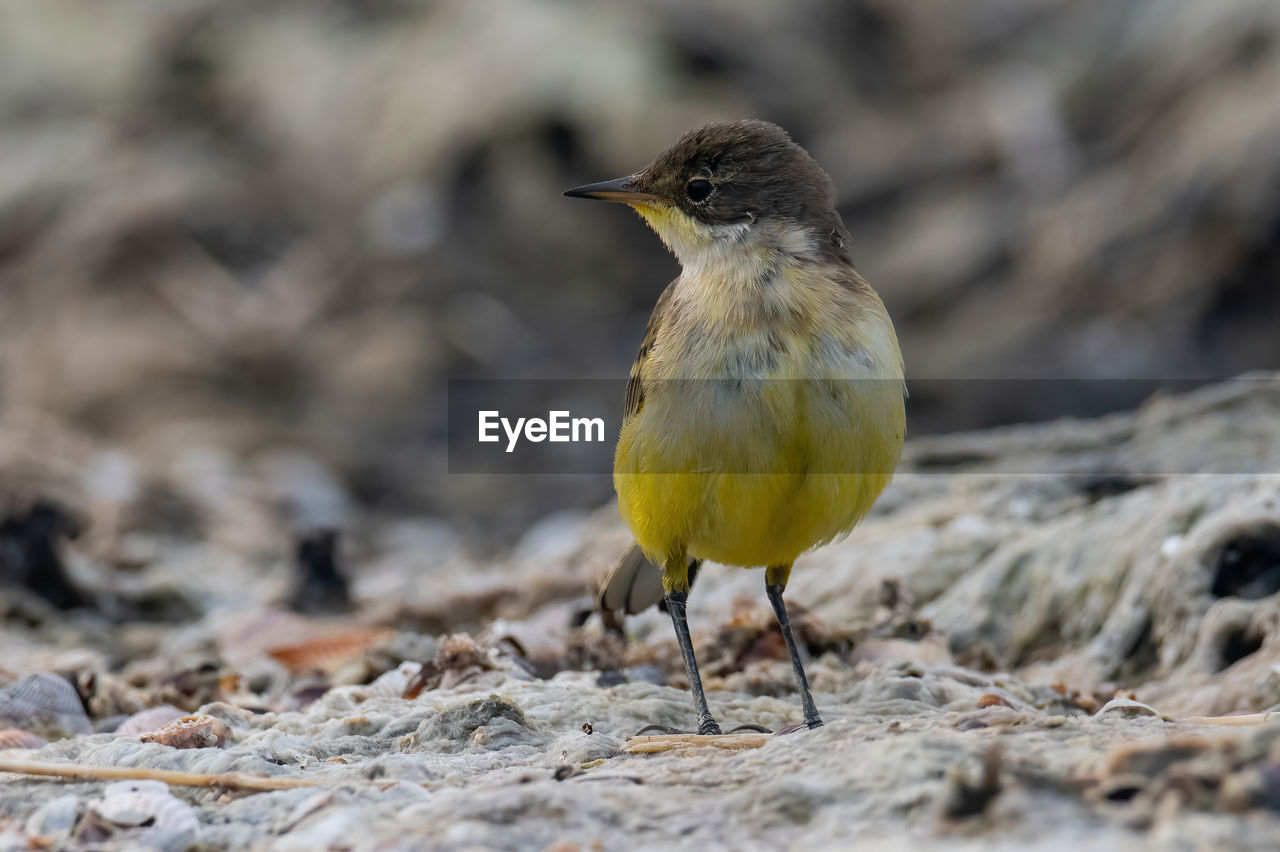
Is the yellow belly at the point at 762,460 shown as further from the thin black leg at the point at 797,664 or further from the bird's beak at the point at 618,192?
the bird's beak at the point at 618,192

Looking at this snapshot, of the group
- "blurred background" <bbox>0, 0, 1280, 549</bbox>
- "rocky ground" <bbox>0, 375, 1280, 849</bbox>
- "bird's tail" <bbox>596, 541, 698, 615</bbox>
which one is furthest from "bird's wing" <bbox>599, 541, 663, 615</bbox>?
"blurred background" <bbox>0, 0, 1280, 549</bbox>

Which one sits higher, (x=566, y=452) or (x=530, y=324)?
(x=530, y=324)

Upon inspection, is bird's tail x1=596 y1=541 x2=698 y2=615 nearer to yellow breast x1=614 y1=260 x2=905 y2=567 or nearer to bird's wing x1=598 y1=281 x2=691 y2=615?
bird's wing x1=598 y1=281 x2=691 y2=615

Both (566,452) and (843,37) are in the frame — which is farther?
(843,37)

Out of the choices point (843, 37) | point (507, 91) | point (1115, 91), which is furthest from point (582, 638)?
point (843, 37)

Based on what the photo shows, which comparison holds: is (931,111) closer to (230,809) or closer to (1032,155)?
(1032,155)

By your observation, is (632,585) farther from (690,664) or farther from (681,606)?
(690,664)
